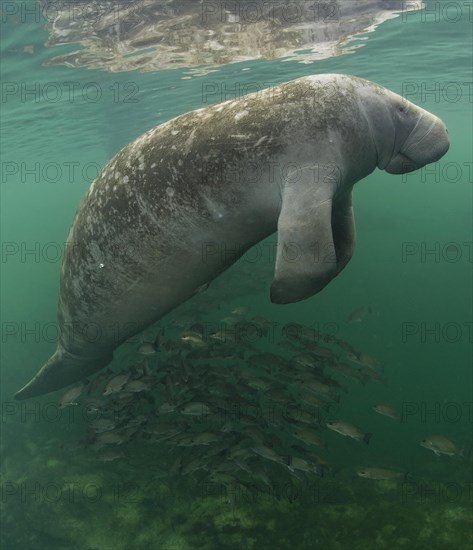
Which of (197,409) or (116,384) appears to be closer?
(197,409)

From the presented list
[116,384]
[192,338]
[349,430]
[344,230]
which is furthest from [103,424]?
[344,230]

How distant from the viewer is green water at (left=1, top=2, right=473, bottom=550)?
17.0 ft

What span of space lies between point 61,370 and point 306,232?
437 cm

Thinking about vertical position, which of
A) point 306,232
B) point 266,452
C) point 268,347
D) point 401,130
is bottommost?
point 268,347

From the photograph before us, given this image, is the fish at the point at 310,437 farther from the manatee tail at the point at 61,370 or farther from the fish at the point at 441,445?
the manatee tail at the point at 61,370

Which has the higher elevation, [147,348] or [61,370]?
[147,348]

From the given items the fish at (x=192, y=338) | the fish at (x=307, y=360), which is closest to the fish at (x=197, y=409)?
the fish at (x=192, y=338)

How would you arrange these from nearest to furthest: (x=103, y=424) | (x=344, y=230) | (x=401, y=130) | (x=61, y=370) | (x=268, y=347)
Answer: (x=401, y=130) < (x=344, y=230) < (x=103, y=424) < (x=61, y=370) < (x=268, y=347)

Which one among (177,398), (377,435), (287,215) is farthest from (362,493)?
(287,215)

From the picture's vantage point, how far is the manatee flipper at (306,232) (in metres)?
2.73

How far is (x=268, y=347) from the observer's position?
12039mm

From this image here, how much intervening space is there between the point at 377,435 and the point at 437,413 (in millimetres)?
2222

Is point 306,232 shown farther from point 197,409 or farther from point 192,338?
point 192,338

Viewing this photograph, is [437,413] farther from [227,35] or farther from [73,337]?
[227,35]
